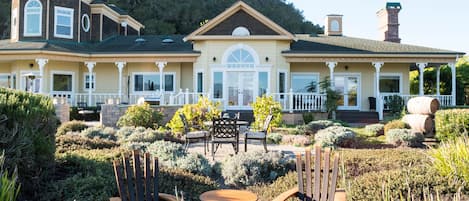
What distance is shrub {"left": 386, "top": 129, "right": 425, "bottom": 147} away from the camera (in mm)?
11098

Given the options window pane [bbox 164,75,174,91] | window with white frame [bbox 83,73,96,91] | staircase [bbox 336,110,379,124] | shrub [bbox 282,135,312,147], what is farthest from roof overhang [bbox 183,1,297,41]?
shrub [bbox 282,135,312,147]

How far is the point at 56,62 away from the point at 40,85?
5.38 feet

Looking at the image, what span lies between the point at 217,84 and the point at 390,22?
11616 mm

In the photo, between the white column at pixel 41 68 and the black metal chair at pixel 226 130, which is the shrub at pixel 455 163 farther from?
the white column at pixel 41 68

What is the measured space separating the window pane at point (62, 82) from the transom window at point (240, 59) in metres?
8.85

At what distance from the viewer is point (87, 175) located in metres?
5.24

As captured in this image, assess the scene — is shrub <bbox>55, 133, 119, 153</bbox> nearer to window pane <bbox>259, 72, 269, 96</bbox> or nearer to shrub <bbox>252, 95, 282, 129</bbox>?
shrub <bbox>252, 95, 282, 129</bbox>

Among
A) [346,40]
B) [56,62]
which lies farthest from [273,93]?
[56,62]

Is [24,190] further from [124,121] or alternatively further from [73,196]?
[124,121]

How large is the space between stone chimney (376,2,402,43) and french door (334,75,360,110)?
4673mm

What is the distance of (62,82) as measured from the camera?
849 inches

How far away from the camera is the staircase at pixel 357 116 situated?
1927 centimetres

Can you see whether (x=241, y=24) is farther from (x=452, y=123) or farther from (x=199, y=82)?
(x=452, y=123)

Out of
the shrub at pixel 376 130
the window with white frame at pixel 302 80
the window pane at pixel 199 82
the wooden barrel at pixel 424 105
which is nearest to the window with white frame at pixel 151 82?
the window pane at pixel 199 82
